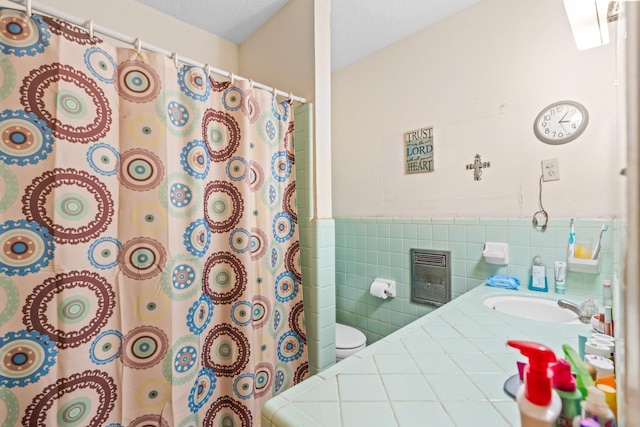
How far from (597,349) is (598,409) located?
11.4 inches

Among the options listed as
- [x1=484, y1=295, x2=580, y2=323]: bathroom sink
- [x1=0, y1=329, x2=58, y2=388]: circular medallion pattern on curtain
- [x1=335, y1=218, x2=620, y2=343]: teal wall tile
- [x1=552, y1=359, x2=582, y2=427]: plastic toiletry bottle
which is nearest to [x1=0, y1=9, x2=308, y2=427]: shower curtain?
[x1=0, y1=329, x2=58, y2=388]: circular medallion pattern on curtain

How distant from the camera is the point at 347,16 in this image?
1597mm

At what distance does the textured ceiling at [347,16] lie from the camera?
152 cm

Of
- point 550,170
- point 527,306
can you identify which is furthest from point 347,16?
point 527,306

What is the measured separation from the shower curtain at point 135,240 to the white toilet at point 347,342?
10.4 inches

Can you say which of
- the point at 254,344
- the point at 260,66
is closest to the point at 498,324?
the point at 254,344

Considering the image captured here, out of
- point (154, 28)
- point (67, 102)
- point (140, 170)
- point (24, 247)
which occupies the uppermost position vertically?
point (154, 28)

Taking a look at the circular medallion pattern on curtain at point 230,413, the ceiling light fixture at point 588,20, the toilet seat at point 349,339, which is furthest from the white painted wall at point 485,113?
the circular medallion pattern on curtain at point 230,413

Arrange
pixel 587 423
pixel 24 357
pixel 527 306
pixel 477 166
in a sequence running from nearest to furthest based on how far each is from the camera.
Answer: pixel 587 423
pixel 24 357
pixel 527 306
pixel 477 166

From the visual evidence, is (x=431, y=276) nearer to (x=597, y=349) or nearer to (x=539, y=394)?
(x=597, y=349)

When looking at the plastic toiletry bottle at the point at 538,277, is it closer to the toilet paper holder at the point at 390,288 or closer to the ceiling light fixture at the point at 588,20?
the toilet paper holder at the point at 390,288

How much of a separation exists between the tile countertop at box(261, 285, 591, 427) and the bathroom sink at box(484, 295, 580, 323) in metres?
0.28

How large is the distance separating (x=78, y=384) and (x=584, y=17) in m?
1.89

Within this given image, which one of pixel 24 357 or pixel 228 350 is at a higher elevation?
pixel 24 357
